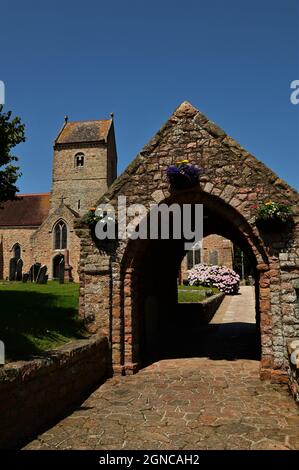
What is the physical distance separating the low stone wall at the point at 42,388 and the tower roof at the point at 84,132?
44.6m

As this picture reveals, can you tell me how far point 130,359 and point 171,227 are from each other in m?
4.29

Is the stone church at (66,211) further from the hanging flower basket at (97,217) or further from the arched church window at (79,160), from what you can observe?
the hanging flower basket at (97,217)

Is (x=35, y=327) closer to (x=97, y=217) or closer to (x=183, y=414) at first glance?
(x=97, y=217)

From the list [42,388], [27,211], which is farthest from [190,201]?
[27,211]

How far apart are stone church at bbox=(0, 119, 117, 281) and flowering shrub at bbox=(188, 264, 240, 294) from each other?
1364 cm

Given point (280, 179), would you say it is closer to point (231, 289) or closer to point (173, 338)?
point (173, 338)

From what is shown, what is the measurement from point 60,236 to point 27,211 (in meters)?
8.67

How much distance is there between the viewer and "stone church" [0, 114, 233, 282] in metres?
39.7

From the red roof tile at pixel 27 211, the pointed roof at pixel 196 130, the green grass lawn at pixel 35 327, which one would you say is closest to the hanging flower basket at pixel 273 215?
the pointed roof at pixel 196 130

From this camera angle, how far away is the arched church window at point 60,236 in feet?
133

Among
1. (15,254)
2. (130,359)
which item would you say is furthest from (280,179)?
(15,254)

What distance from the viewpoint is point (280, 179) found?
313 inches

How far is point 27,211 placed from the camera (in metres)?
46.3
